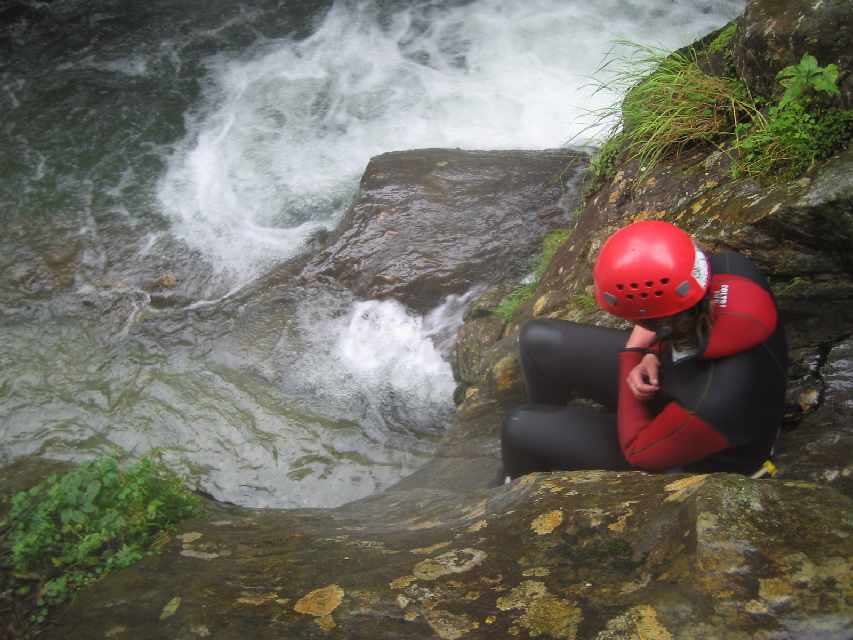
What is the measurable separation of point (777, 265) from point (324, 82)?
6.55 metres

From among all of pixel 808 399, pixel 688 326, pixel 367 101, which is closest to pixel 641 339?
pixel 688 326

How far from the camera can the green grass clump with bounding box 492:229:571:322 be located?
4.91 meters

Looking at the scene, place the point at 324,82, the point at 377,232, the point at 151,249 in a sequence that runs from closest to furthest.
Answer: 1. the point at 377,232
2. the point at 151,249
3. the point at 324,82

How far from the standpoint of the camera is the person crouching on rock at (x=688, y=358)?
89.8 inches

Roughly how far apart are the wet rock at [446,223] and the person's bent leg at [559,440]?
2705mm

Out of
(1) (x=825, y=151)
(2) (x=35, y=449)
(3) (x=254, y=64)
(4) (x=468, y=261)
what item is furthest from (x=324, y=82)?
(1) (x=825, y=151)

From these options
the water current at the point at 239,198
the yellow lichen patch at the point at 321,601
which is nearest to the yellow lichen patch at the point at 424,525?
the yellow lichen patch at the point at 321,601

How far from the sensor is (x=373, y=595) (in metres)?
2.00

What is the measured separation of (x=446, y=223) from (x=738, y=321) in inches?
147

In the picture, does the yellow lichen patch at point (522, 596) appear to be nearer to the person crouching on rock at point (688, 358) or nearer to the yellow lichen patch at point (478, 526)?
the yellow lichen patch at point (478, 526)

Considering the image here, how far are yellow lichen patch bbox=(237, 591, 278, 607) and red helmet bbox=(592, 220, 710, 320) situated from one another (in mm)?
1418

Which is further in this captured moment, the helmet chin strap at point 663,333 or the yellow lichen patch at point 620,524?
the helmet chin strap at point 663,333

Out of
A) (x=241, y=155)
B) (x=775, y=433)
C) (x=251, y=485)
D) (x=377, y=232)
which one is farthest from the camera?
(x=241, y=155)

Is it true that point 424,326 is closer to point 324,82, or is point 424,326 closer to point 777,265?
point 777,265
